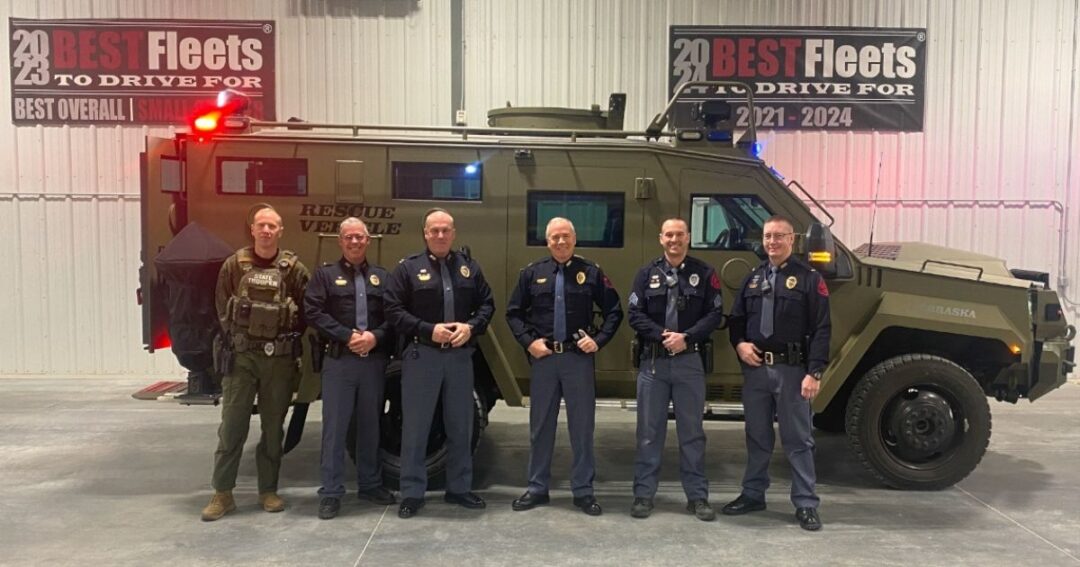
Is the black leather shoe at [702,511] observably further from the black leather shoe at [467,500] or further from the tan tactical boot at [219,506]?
the tan tactical boot at [219,506]

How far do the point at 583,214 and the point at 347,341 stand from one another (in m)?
1.76

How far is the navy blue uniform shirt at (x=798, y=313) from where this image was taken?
4.02 m

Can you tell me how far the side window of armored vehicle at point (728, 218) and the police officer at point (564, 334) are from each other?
36.3 inches

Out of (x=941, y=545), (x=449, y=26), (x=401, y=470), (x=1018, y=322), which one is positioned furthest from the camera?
(x=449, y=26)

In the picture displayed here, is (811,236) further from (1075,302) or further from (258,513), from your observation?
(1075,302)

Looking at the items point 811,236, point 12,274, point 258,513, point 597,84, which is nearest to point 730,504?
point 811,236

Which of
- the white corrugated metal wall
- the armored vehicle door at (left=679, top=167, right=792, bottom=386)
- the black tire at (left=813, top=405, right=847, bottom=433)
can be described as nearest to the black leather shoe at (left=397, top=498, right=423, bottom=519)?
the armored vehicle door at (left=679, top=167, right=792, bottom=386)

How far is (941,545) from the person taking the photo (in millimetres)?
3938

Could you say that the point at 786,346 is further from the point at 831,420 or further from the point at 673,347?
the point at 831,420

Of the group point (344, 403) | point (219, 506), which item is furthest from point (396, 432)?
point (219, 506)

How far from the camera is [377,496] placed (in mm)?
4461

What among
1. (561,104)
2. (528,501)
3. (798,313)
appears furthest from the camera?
(561,104)

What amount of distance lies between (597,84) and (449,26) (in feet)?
6.69

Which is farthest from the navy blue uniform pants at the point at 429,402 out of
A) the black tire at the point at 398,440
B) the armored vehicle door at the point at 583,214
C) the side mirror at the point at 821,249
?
the side mirror at the point at 821,249
